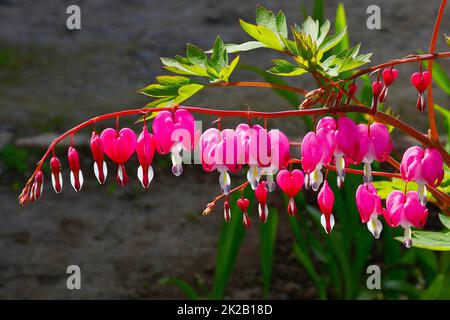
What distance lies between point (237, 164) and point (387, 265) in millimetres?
1530

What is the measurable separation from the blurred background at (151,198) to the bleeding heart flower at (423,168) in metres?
1.08

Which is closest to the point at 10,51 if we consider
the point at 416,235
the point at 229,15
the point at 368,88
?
the point at 229,15

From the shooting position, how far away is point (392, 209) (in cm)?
129

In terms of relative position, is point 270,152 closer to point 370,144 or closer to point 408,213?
point 370,144

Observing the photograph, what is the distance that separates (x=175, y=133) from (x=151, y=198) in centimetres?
218

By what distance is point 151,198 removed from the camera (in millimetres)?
3381

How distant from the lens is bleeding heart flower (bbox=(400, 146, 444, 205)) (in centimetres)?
120

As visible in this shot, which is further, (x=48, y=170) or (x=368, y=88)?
(x=48, y=170)

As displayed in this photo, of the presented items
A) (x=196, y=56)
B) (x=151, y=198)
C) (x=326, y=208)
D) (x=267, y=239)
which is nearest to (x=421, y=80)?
(x=326, y=208)

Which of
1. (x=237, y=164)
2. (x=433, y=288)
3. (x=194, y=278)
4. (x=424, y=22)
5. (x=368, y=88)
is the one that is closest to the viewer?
(x=237, y=164)

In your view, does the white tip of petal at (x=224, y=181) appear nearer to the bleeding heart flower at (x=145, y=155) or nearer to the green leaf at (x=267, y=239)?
the bleeding heart flower at (x=145, y=155)

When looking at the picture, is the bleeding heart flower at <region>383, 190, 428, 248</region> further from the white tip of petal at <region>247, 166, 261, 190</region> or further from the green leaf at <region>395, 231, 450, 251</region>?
the white tip of petal at <region>247, 166, 261, 190</region>

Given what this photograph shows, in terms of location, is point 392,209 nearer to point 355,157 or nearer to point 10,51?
point 355,157

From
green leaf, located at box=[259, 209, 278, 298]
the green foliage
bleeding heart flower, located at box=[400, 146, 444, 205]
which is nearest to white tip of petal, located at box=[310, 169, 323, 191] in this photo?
bleeding heart flower, located at box=[400, 146, 444, 205]
